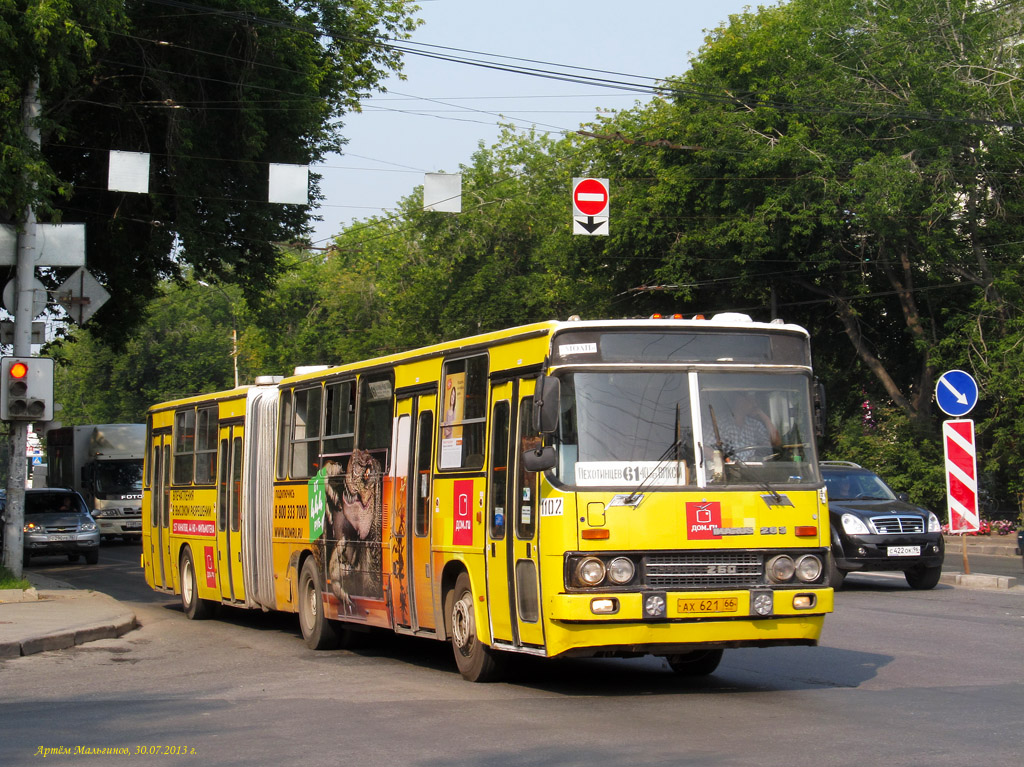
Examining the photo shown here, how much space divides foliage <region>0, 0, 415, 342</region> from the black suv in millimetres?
10233

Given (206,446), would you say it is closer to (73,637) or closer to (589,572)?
(73,637)

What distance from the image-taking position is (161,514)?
2012cm

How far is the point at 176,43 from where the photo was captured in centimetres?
2467

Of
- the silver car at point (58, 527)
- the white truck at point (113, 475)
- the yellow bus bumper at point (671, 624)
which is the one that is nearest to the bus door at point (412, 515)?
the yellow bus bumper at point (671, 624)

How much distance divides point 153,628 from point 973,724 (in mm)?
11234

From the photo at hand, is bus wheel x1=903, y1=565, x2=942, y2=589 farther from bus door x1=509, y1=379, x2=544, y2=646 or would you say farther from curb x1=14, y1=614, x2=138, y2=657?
curb x1=14, y1=614, x2=138, y2=657

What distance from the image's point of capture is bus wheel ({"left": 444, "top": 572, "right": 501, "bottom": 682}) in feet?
35.1

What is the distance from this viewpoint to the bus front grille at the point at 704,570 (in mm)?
9516

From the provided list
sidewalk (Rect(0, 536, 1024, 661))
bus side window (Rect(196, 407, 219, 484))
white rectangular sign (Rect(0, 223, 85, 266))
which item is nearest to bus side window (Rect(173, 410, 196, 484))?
bus side window (Rect(196, 407, 219, 484))

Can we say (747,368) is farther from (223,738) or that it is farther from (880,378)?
(880,378)

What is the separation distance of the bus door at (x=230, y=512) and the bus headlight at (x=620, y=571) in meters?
8.28

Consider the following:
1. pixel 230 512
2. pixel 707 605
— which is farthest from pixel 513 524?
pixel 230 512

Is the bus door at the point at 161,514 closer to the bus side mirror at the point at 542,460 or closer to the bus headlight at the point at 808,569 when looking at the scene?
the bus side mirror at the point at 542,460

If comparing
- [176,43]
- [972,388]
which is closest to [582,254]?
[176,43]
